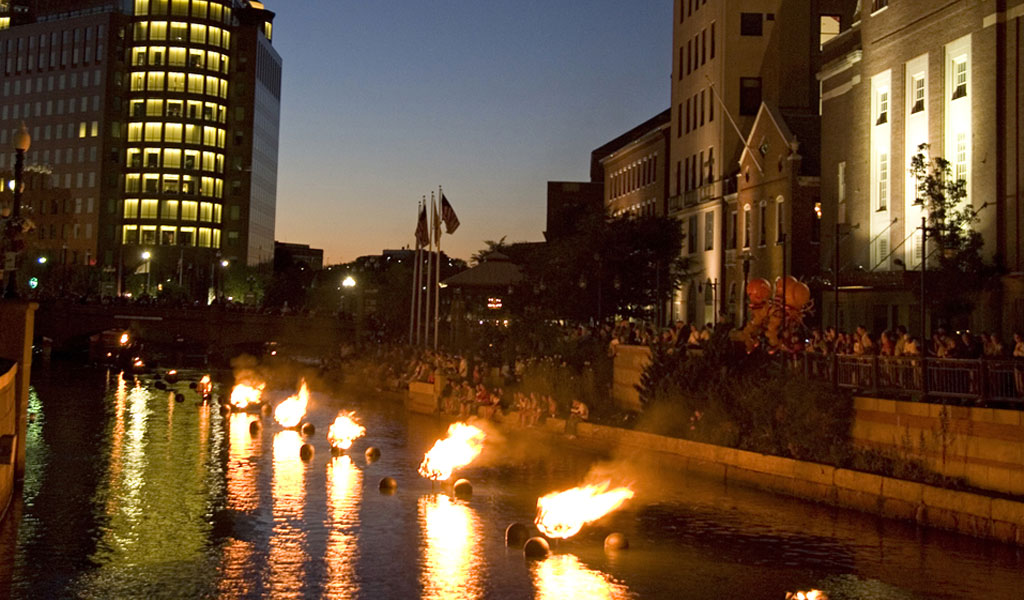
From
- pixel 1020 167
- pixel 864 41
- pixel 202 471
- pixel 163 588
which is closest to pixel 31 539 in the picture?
pixel 163 588

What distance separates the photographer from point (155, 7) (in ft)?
558

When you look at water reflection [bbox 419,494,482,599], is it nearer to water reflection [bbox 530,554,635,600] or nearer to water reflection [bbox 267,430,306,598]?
water reflection [bbox 530,554,635,600]

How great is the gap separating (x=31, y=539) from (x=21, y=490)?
16.8 ft

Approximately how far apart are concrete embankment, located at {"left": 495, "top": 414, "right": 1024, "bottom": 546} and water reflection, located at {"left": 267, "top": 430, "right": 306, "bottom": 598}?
8.69 meters

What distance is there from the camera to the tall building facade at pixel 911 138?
38469 mm

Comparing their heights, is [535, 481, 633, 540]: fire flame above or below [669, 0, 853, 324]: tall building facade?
below

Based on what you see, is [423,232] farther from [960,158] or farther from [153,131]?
[153,131]

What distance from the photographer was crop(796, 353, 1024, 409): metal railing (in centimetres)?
2252

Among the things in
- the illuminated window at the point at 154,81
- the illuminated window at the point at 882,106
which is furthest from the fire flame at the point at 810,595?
the illuminated window at the point at 154,81

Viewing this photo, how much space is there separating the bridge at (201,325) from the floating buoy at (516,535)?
71.2 meters

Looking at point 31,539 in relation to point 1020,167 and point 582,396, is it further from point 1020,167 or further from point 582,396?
point 1020,167

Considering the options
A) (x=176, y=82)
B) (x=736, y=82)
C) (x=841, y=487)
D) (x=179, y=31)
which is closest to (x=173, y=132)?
(x=176, y=82)

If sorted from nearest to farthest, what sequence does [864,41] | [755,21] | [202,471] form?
[202,471] → [864,41] → [755,21]

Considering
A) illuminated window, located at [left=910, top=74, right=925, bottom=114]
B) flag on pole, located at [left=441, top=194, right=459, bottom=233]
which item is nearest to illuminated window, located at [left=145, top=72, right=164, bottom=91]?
flag on pole, located at [left=441, top=194, right=459, bottom=233]
